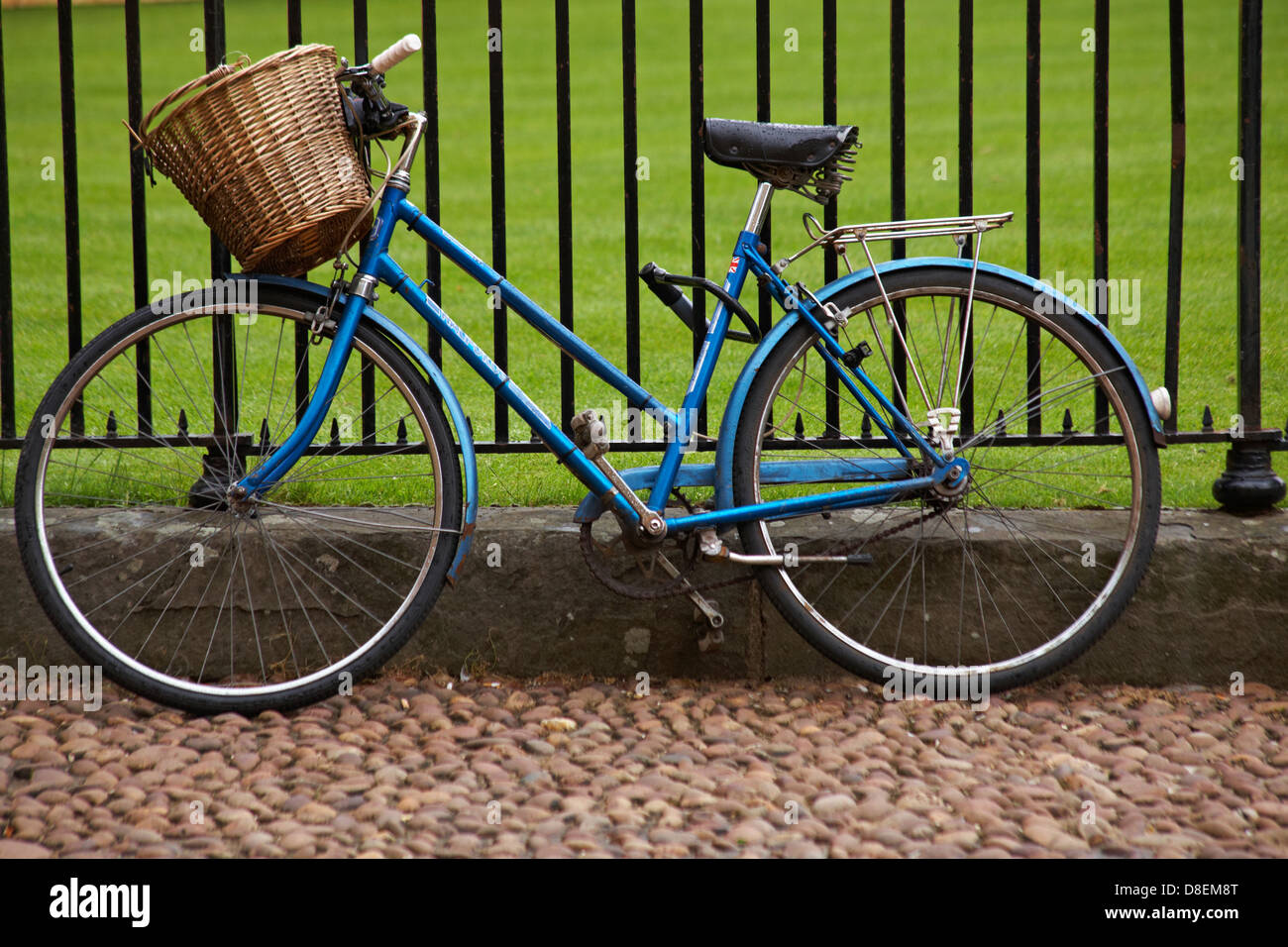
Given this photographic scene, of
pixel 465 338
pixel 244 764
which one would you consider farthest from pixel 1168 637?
pixel 244 764

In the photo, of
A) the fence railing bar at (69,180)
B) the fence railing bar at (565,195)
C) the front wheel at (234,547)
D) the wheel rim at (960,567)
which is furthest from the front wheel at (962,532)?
the fence railing bar at (69,180)

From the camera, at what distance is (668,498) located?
132 inches

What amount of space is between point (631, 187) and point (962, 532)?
1.37m

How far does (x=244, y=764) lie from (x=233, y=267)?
7.24 ft

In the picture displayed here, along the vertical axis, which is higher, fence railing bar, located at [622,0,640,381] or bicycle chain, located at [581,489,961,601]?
fence railing bar, located at [622,0,640,381]

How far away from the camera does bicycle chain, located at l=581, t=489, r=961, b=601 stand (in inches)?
129

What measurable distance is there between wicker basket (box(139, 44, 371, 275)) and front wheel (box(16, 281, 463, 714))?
0.31 meters

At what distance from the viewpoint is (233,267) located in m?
4.64

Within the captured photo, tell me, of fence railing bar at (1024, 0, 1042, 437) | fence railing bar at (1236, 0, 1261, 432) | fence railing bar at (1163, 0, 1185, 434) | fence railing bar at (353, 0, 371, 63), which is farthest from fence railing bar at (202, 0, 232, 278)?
fence railing bar at (1236, 0, 1261, 432)

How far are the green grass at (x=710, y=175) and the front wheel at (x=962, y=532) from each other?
26.4 inches

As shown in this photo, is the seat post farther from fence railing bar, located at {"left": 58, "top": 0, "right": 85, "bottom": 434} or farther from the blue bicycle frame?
fence railing bar, located at {"left": 58, "top": 0, "right": 85, "bottom": 434}

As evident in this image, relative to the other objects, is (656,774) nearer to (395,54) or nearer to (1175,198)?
(395,54)

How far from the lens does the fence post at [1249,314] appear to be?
3.64 metres

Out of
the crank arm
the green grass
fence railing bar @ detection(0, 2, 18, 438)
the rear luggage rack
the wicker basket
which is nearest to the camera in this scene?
the wicker basket
